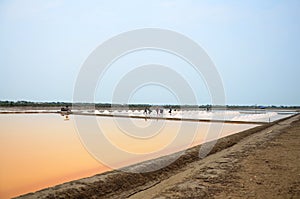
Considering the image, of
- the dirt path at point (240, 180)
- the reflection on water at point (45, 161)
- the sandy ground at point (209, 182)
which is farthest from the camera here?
the reflection on water at point (45, 161)

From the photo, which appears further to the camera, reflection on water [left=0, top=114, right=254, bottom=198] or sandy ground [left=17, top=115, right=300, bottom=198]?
reflection on water [left=0, top=114, right=254, bottom=198]

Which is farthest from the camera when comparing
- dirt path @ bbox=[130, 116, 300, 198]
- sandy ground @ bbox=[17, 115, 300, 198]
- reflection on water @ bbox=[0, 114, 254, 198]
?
reflection on water @ bbox=[0, 114, 254, 198]

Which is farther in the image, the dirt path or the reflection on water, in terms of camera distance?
the reflection on water

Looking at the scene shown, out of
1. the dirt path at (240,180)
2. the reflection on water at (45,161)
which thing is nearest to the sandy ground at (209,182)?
the dirt path at (240,180)

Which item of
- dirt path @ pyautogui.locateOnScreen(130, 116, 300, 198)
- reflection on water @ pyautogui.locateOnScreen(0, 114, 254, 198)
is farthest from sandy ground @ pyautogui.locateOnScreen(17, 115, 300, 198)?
reflection on water @ pyautogui.locateOnScreen(0, 114, 254, 198)

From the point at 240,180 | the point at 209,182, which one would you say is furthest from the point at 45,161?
the point at 240,180

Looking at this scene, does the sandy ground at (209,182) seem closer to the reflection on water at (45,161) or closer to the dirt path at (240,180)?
the dirt path at (240,180)

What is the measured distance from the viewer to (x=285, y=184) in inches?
231

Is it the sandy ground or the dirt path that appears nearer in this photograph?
the dirt path

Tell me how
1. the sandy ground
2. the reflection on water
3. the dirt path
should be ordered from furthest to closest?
1. the reflection on water
2. the sandy ground
3. the dirt path

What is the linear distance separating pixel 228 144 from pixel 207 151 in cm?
253

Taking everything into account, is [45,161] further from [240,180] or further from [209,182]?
[240,180]

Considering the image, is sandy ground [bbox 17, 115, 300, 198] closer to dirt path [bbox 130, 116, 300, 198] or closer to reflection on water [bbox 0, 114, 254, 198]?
dirt path [bbox 130, 116, 300, 198]

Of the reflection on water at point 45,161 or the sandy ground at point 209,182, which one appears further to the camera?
the reflection on water at point 45,161
